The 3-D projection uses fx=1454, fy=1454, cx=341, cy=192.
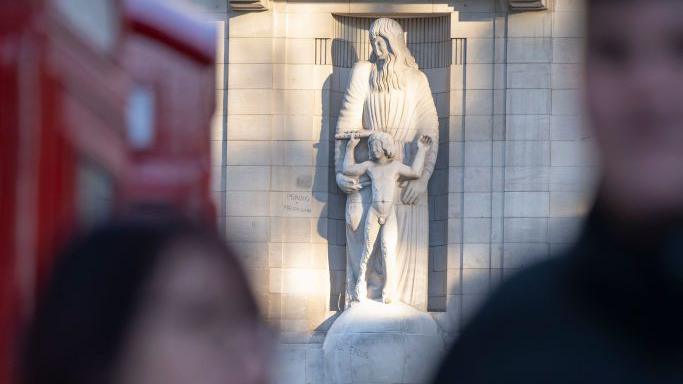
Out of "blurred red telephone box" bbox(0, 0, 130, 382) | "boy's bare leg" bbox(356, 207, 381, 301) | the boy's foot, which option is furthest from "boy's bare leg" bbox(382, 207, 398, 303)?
"blurred red telephone box" bbox(0, 0, 130, 382)

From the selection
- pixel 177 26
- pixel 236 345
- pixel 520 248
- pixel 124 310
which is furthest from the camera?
pixel 520 248

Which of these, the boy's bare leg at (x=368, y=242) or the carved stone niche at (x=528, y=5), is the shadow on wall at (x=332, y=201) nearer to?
the boy's bare leg at (x=368, y=242)

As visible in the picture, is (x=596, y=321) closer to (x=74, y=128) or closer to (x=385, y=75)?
(x=74, y=128)

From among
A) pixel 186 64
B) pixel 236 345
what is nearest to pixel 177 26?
pixel 186 64

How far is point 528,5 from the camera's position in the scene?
1777cm

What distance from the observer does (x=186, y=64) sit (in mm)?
4586

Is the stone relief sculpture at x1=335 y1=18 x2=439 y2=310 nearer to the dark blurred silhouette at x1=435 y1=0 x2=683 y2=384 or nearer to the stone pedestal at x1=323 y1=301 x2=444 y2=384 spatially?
the stone pedestal at x1=323 y1=301 x2=444 y2=384

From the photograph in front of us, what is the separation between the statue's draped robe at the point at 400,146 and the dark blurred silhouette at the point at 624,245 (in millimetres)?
16476

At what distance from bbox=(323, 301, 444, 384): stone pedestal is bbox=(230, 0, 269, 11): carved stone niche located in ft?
12.9

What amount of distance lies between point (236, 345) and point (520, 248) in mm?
16607

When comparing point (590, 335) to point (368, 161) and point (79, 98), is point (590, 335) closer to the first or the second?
point (79, 98)

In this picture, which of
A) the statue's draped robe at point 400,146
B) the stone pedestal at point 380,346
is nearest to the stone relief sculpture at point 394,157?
the statue's draped robe at point 400,146

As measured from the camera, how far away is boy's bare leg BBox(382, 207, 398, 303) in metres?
17.7

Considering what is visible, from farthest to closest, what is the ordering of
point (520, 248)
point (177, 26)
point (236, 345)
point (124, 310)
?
1. point (520, 248)
2. point (177, 26)
3. point (236, 345)
4. point (124, 310)
